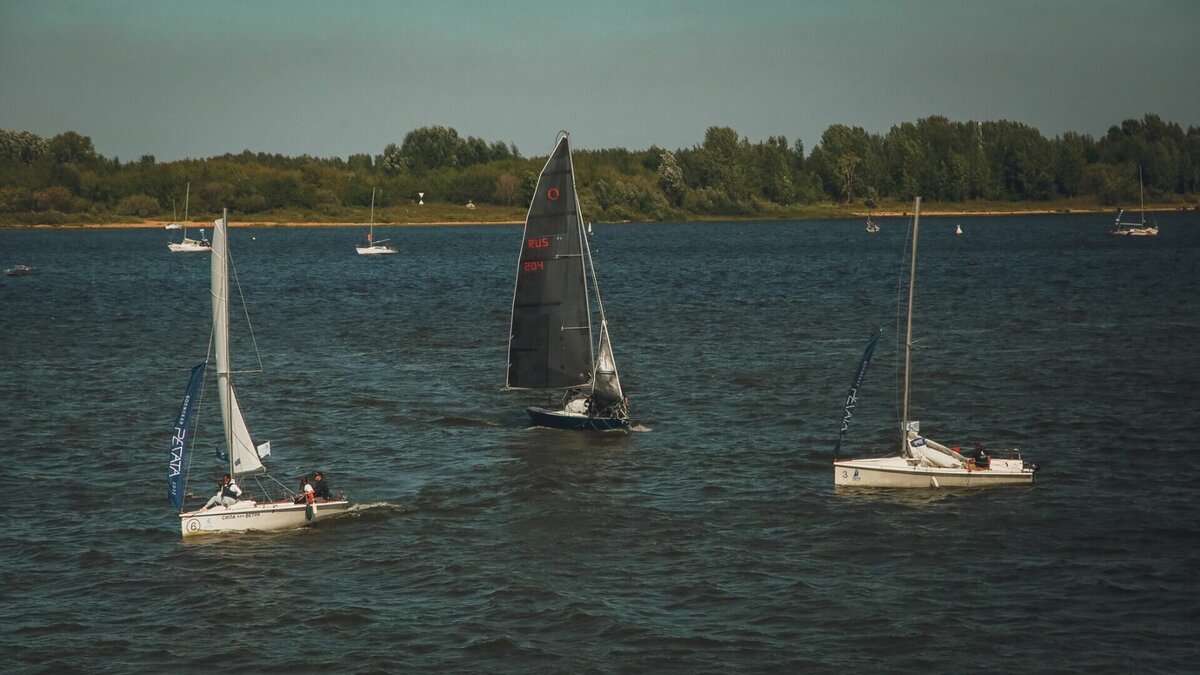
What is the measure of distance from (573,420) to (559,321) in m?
4.72

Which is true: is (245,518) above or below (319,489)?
below

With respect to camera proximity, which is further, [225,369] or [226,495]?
[226,495]

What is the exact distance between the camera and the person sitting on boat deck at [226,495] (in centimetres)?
4622

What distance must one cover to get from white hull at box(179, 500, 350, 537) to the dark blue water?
53 cm

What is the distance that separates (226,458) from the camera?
4759cm

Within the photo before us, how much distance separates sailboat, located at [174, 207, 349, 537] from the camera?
4441cm

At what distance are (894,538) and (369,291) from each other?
10723 centimetres

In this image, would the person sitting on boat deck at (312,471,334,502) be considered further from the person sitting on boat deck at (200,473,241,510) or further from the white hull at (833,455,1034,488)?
the white hull at (833,455,1034,488)

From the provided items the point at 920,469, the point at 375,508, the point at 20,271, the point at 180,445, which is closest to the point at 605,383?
the point at 375,508

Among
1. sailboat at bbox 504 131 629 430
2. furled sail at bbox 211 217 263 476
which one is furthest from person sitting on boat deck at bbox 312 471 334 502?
sailboat at bbox 504 131 629 430

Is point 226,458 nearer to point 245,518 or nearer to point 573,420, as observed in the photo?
point 245,518

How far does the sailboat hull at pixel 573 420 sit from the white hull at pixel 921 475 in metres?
12.6

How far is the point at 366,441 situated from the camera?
6175 centimetres

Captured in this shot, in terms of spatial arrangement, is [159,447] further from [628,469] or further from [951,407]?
[951,407]
